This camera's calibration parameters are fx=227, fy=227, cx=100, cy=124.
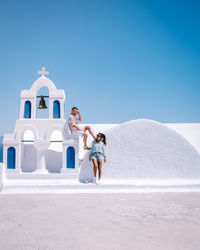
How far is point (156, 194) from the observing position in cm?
637

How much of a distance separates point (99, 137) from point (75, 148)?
96 centimetres

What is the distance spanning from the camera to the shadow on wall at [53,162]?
8.27 metres

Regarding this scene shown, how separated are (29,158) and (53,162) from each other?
2.91ft

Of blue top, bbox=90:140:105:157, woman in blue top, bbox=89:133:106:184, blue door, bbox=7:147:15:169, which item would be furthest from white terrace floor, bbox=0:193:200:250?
blue door, bbox=7:147:15:169

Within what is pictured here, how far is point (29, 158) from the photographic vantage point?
27.2 feet

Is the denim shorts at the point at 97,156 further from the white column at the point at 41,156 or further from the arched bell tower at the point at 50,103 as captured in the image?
the arched bell tower at the point at 50,103

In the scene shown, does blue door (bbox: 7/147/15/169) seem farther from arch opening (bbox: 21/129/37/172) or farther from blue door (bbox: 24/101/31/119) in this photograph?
blue door (bbox: 24/101/31/119)

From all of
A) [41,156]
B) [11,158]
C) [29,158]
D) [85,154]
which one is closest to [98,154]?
[85,154]

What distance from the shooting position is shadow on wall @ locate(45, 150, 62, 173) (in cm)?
827

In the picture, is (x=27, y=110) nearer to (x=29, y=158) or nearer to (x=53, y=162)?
(x=29, y=158)

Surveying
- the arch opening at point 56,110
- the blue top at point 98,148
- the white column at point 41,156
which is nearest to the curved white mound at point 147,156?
the blue top at point 98,148

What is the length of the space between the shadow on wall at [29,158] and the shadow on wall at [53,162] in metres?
0.48

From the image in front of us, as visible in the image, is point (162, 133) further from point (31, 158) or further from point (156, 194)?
point (31, 158)

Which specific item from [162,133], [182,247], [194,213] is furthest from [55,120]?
[182,247]
